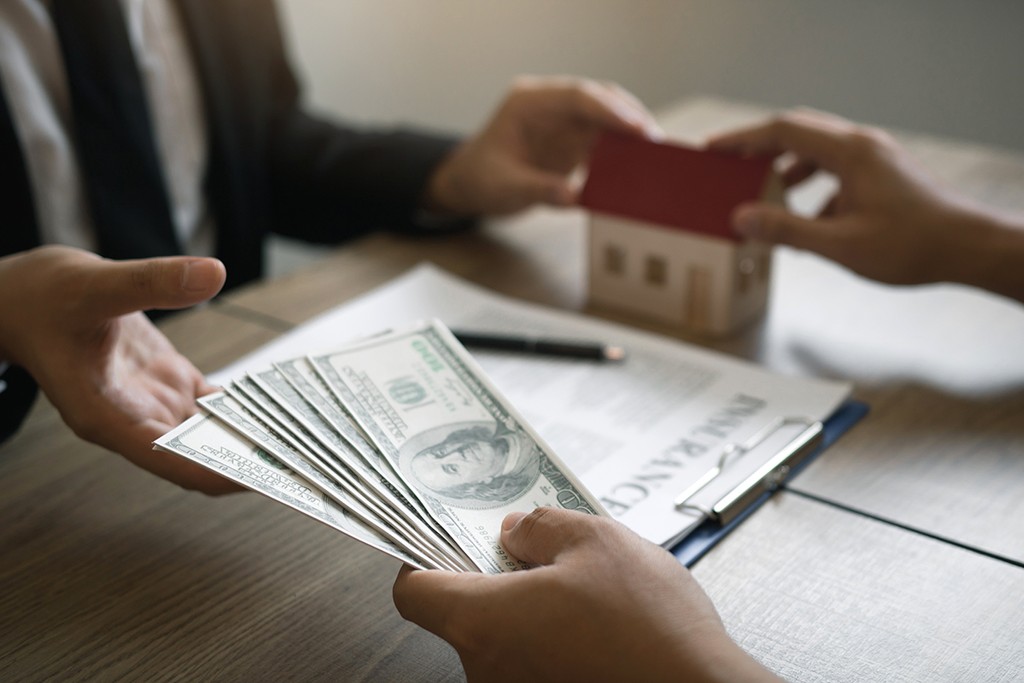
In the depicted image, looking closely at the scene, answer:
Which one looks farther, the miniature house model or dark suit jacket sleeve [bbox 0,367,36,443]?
the miniature house model

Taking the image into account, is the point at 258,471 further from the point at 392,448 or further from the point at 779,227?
the point at 779,227

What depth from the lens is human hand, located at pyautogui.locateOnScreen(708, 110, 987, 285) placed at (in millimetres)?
936

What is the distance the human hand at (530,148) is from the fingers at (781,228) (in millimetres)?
208

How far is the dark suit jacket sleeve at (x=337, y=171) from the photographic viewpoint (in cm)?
129

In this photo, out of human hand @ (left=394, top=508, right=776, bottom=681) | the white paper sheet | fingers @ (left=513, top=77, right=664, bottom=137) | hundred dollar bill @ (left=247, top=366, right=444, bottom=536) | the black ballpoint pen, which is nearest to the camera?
human hand @ (left=394, top=508, right=776, bottom=681)

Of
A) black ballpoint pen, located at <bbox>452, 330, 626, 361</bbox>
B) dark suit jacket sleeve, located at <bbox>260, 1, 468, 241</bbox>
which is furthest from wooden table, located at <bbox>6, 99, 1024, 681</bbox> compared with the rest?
dark suit jacket sleeve, located at <bbox>260, 1, 468, 241</bbox>

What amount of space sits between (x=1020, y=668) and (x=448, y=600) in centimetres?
35

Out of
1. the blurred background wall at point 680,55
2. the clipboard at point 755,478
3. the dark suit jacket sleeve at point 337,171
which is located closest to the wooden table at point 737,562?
the clipboard at point 755,478

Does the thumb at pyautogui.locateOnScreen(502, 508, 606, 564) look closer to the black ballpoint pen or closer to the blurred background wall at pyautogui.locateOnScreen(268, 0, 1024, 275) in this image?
the black ballpoint pen

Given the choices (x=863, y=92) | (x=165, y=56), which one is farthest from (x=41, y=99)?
(x=863, y=92)

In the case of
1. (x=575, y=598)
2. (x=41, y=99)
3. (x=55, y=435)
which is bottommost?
(x=55, y=435)

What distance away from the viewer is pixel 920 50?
2.24 metres

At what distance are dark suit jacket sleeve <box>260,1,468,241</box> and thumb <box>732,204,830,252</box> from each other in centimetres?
48

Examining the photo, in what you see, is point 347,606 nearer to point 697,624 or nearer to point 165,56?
point 697,624
